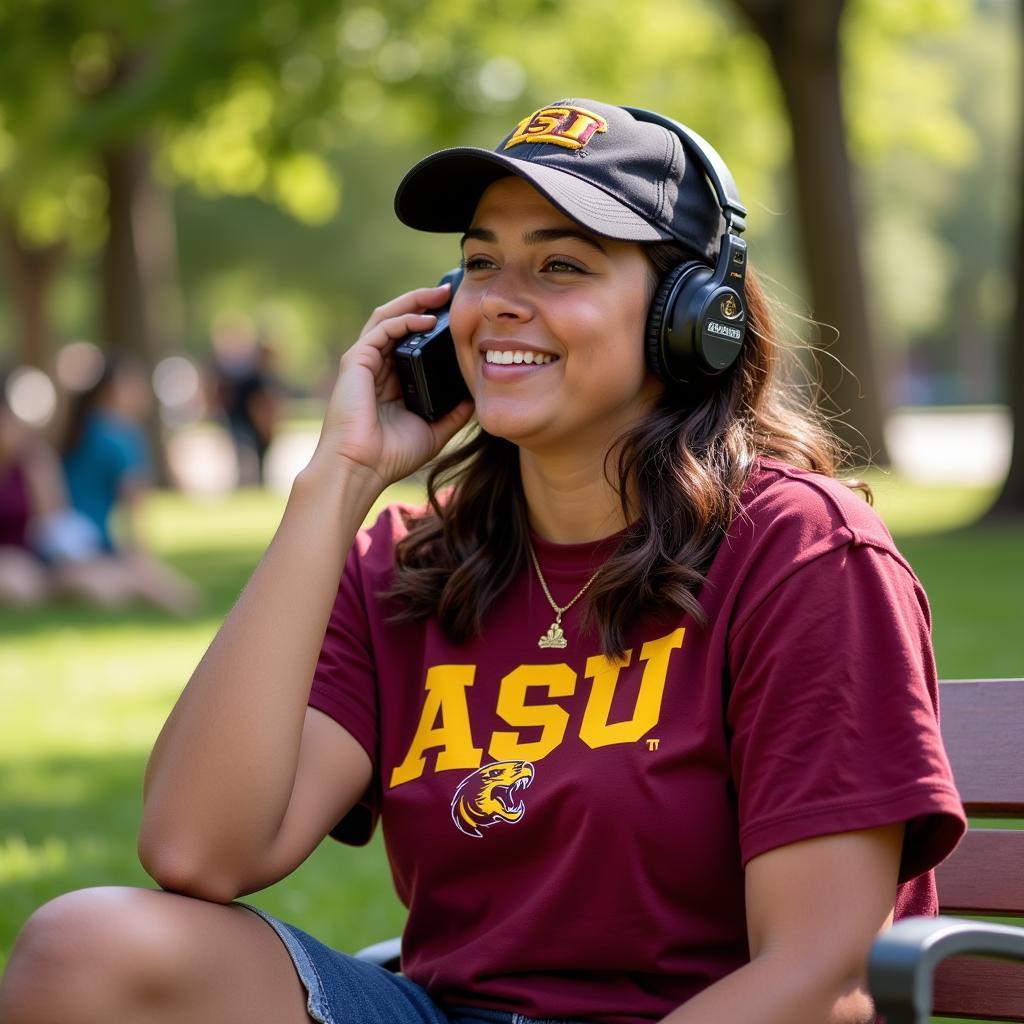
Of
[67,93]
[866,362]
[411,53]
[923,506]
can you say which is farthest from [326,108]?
[923,506]

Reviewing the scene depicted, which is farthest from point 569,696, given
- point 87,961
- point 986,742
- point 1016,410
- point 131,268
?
point 131,268

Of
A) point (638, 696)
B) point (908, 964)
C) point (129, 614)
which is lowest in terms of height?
point (129, 614)

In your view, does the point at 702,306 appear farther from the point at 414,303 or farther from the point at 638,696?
the point at 414,303

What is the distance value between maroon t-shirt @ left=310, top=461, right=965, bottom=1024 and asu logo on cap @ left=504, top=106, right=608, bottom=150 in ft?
2.06

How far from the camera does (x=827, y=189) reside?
15820 mm

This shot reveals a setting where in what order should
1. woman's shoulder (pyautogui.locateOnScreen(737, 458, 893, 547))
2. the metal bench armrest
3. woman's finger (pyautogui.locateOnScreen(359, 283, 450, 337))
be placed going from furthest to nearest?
woman's finger (pyautogui.locateOnScreen(359, 283, 450, 337)) → woman's shoulder (pyautogui.locateOnScreen(737, 458, 893, 547)) → the metal bench armrest

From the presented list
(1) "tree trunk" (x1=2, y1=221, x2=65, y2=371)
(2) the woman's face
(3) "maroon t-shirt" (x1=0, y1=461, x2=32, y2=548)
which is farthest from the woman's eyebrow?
(1) "tree trunk" (x1=2, y1=221, x2=65, y2=371)

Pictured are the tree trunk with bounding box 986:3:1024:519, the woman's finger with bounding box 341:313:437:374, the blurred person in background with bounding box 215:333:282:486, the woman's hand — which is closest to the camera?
the woman's hand

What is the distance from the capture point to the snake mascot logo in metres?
2.52

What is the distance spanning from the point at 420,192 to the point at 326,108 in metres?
15.8

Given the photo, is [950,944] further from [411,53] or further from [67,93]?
[67,93]

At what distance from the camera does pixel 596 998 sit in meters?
2.44

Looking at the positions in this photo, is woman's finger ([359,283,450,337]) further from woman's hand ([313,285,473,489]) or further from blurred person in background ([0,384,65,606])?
blurred person in background ([0,384,65,606])

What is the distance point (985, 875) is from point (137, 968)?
1.35m
